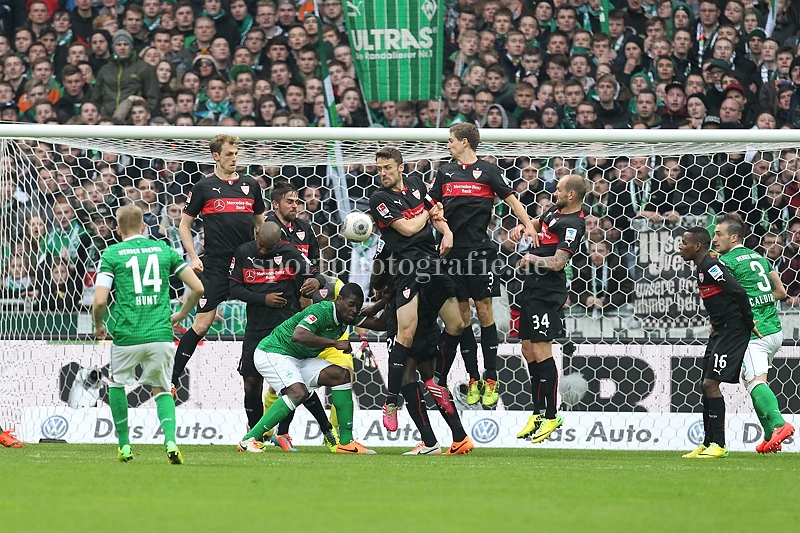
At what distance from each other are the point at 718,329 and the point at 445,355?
7.05 ft

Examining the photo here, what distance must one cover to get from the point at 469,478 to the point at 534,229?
266 cm

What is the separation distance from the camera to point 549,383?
8.42m

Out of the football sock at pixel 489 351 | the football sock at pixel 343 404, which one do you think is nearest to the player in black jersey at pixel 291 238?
Answer: the football sock at pixel 343 404

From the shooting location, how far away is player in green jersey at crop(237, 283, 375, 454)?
7.79 metres

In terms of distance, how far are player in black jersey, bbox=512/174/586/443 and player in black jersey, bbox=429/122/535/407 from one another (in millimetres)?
318

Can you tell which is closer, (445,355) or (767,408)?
(767,408)

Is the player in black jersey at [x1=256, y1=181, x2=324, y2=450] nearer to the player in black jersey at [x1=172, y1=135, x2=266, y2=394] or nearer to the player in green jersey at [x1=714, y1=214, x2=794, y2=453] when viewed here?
the player in black jersey at [x1=172, y1=135, x2=266, y2=394]

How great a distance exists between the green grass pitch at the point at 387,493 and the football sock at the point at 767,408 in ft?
1.64

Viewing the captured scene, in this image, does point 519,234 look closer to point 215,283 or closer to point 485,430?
point 485,430

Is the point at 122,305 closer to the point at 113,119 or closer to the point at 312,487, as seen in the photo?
the point at 312,487

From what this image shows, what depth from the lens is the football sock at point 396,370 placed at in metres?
8.02

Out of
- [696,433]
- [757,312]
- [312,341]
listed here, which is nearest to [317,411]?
[312,341]

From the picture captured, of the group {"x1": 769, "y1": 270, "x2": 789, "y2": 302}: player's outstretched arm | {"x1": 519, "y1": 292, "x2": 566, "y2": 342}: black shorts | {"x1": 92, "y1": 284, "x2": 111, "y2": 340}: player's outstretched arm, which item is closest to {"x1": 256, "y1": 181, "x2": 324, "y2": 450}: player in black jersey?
{"x1": 519, "y1": 292, "x2": 566, "y2": 342}: black shorts

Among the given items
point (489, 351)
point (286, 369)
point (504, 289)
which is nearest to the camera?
point (286, 369)
